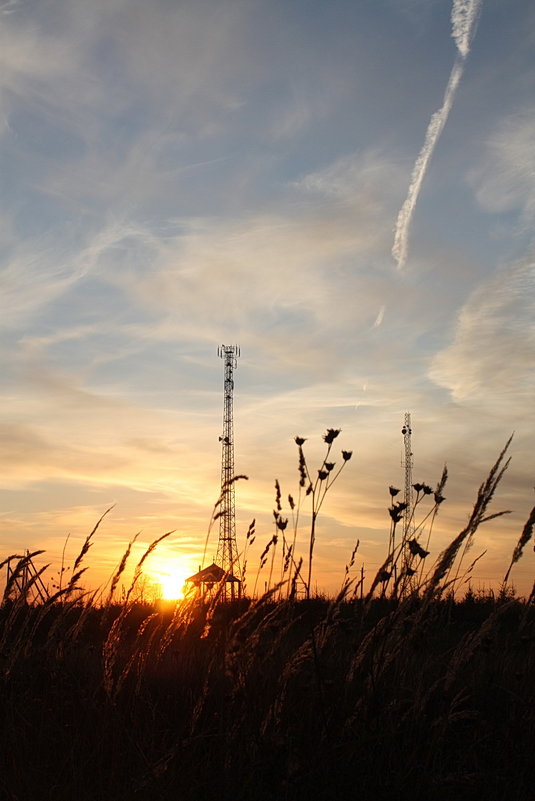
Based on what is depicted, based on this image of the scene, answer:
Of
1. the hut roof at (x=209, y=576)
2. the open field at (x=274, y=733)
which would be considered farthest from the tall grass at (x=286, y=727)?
the hut roof at (x=209, y=576)

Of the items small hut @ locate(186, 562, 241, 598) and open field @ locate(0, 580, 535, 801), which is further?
small hut @ locate(186, 562, 241, 598)

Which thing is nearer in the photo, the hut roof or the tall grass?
the tall grass

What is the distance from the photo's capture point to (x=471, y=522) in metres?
3.54

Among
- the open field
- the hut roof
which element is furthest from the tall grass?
the hut roof

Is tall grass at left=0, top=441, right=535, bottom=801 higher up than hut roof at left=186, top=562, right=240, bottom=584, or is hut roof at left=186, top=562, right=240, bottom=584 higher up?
hut roof at left=186, top=562, right=240, bottom=584

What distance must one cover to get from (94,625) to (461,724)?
635 cm

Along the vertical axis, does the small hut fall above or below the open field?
above

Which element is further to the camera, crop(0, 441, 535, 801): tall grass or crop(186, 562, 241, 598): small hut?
crop(186, 562, 241, 598): small hut

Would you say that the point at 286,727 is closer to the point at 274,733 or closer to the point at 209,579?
the point at 274,733

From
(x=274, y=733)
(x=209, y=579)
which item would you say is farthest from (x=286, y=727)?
(x=209, y=579)

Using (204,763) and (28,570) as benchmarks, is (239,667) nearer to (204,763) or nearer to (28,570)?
(204,763)

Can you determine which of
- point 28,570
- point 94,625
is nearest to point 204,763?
point 28,570

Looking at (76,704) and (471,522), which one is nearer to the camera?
(471,522)

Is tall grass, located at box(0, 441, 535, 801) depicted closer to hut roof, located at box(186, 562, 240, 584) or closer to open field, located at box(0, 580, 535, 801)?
open field, located at box(0, 580, 535, 801)
